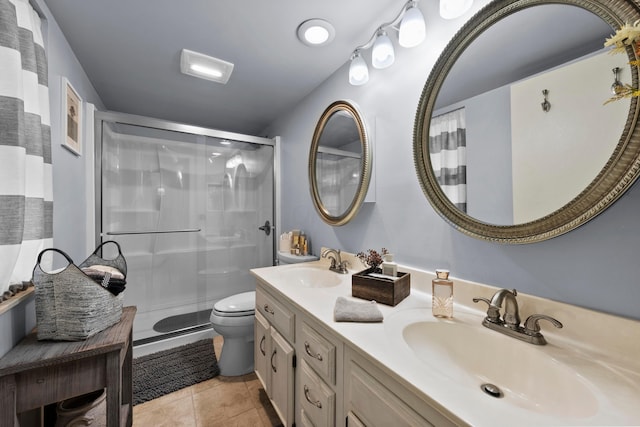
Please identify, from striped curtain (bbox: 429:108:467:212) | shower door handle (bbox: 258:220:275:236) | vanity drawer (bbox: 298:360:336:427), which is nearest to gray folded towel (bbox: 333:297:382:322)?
vanity drawer (bbox: 298:360:336:427)

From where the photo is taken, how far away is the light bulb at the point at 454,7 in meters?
0.93

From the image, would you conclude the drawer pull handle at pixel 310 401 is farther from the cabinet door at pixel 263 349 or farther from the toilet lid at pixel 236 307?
the toilet lid at pixel 236 307

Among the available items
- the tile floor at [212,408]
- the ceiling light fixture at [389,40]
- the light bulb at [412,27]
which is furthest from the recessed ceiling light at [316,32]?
the tile floor at [212,408]

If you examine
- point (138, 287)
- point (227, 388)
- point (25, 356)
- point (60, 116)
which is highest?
point (60, 116)

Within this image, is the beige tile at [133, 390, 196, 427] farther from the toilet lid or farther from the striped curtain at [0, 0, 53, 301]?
the striped curtain at [0, 0, 53, 301]

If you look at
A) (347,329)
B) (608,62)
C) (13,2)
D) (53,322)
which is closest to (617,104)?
(608,62)

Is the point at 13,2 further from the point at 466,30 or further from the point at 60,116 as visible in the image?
the point at 466,30

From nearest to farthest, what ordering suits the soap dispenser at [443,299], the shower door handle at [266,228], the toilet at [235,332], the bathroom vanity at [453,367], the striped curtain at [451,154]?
the bathroom vanity at [453,367], the soap dispenser at [443,299], the striped curtain at [451,154], the toilet at [235,332], the shower door handle at [266,228]

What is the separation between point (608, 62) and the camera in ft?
2.21

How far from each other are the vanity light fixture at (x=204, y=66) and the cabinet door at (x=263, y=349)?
5.54 ft

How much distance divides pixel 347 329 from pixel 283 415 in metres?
0.75

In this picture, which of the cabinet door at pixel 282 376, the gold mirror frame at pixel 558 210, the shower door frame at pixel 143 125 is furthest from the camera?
the shower door frame at pixel 143 125

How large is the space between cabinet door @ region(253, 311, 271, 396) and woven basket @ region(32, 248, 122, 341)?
75 cm

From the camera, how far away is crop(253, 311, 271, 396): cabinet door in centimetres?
139
